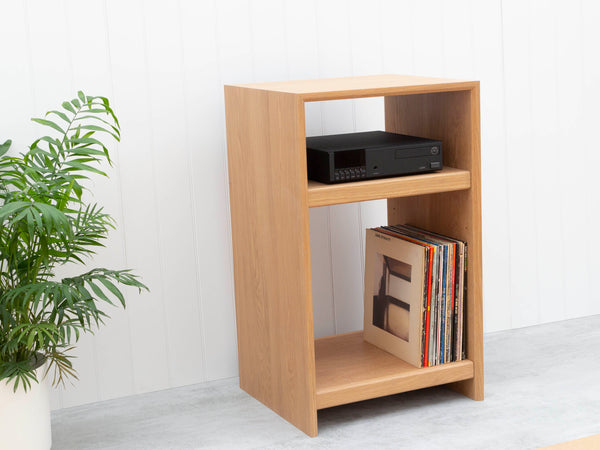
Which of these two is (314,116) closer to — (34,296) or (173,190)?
(173,190)

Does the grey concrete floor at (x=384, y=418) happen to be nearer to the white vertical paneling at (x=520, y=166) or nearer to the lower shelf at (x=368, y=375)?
the lower shelf at (x=368, y=375)

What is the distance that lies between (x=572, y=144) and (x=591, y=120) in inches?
4.7

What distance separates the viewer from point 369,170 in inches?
88.0

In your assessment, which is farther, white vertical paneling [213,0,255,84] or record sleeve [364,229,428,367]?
white vertical paneling [213,0,255,84]

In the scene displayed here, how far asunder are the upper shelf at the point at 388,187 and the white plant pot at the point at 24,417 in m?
0.81

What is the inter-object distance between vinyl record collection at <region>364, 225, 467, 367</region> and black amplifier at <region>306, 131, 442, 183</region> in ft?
0.77

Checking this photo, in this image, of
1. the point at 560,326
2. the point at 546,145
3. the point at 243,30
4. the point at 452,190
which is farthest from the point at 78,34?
the point at 560,326

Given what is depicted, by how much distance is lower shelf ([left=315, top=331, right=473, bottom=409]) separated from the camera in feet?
7.50

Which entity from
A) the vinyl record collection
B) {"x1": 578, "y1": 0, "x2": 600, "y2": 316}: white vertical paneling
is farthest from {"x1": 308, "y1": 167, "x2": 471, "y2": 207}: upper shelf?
{"x1": 578, "y1": 0, "x2": 600, "y2": 316}: white vertical paneling

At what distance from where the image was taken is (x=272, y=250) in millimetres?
2346

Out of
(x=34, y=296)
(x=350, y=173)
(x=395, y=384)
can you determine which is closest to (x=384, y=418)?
(x=395, y=384)

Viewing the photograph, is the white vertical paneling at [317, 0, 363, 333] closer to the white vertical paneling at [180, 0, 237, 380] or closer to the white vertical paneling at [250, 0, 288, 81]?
the white vertical paneling at [250, 0, 288, 81]

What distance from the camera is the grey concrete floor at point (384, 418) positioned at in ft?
7.23

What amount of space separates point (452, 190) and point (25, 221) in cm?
112
